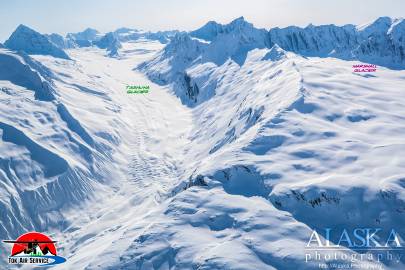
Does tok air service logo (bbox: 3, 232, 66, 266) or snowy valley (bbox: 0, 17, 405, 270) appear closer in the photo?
snowy valley (bbox: 0, 17, 405, 270)

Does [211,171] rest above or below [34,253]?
above

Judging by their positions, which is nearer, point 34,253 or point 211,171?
point 34,253

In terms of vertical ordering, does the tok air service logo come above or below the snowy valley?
below

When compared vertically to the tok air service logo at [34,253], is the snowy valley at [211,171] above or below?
above
